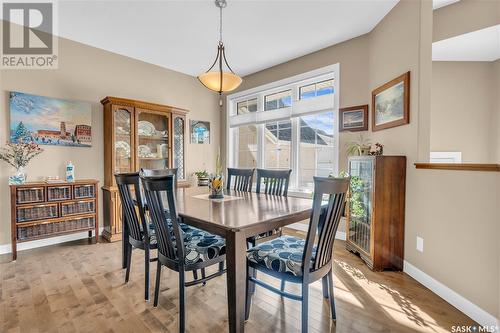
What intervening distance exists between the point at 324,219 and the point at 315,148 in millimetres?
2494

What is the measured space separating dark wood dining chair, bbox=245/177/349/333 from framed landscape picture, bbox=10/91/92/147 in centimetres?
315

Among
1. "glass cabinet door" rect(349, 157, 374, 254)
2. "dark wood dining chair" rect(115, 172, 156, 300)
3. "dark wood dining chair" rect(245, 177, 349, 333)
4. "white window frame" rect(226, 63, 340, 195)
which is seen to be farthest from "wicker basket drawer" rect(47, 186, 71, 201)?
"glass cabinet door" rect(349, 157, 374, 254)

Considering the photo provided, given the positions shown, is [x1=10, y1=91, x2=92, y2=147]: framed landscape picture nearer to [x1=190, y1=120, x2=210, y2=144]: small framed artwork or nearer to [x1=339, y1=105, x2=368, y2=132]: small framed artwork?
[x1=190, y1=120, x2=210, y2=144]: small framed artwork

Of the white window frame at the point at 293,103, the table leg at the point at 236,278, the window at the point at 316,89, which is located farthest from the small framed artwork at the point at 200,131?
the table leg at the point at 236,278

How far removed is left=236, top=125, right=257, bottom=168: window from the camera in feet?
15.6

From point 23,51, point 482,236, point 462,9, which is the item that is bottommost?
point 482,236

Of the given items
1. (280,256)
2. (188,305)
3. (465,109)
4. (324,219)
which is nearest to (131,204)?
(188,305)

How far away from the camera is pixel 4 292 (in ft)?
6.86

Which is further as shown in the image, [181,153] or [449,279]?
[181,153]

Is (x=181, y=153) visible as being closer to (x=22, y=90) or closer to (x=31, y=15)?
(x=22, y=90)

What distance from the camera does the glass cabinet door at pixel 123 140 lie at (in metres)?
3.57

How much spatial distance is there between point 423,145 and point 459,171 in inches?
20.0

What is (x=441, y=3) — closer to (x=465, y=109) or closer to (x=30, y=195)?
(x=465, y=109)

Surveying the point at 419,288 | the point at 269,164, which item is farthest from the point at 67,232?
the point at 419,288
